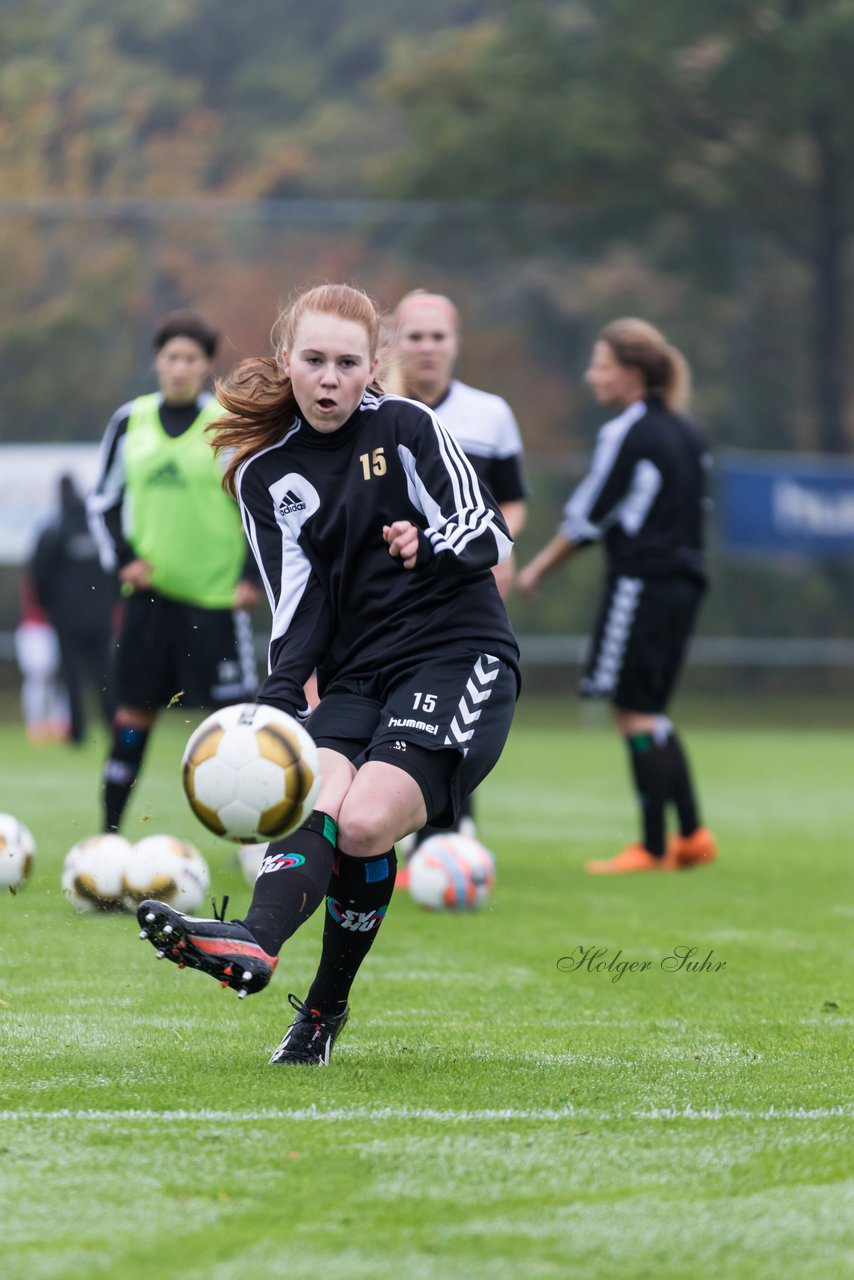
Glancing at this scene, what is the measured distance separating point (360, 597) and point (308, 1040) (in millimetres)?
949

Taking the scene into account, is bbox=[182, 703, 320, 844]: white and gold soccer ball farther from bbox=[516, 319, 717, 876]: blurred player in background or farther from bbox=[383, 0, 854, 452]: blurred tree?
bbox=[383, 0, 854, 452]: blurred tree

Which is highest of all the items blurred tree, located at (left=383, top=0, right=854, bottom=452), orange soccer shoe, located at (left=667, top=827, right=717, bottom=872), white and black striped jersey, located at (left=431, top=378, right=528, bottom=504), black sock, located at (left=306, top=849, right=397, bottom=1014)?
blurred tree, located at (left=383, top=0, right=854, bottom=452)

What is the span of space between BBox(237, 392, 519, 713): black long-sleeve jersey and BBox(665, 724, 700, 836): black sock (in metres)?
3.90

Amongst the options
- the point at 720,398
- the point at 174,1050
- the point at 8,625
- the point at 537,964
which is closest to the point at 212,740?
the point at 174,1050

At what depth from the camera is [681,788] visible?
316 inches

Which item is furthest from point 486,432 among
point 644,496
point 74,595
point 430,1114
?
point 74,595

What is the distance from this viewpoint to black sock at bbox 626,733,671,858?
26.2 feet

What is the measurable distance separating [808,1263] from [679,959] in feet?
9.97

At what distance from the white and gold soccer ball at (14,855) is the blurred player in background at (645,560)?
2.74 m

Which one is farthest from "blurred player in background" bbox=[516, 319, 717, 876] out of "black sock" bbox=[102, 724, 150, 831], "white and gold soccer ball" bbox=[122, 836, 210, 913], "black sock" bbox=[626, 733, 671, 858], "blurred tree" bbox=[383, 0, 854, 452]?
"blurred tree" bbox=[383, 0, 854, 452]

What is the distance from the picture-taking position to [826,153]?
22203 mm

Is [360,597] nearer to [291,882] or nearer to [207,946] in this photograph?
[291,882]

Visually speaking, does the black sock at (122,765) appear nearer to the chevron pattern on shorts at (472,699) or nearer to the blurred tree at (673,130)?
the chevron pattern on shorts at (472,699)

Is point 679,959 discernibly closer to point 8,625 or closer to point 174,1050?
point 174,1050
